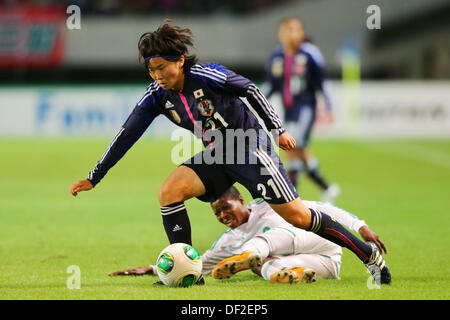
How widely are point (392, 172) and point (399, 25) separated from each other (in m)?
15.5

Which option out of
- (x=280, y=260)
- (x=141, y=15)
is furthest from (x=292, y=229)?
(x=141, y=15)

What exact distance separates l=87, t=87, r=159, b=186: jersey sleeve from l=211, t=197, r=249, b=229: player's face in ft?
2.81

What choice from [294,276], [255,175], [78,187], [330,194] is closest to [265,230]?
[294,276]

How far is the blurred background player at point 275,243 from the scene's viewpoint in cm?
588

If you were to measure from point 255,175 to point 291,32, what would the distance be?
614 cm

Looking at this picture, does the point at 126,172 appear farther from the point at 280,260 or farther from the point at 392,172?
the point at 280,260

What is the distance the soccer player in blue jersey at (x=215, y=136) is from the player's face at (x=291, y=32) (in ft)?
18.6

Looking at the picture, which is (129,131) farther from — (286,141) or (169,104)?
(286,141)

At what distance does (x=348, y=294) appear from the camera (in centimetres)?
544

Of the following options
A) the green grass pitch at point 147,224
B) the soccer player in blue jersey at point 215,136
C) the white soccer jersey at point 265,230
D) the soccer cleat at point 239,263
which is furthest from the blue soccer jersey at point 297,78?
the soccer cleat at point 239,263

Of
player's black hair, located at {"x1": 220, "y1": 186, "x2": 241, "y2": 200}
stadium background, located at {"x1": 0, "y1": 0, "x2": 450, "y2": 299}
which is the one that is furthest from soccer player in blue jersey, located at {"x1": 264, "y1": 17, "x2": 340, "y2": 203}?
player's black hair, located at {"x1": 220, "y1": 186, "x2": 241, "y2": 200}

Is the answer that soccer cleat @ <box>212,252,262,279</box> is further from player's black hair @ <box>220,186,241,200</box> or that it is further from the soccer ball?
player's black hair @ <box>220,186,241,200</box>

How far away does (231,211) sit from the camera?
6.28 meters

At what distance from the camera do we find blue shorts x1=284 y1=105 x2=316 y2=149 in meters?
11.8
